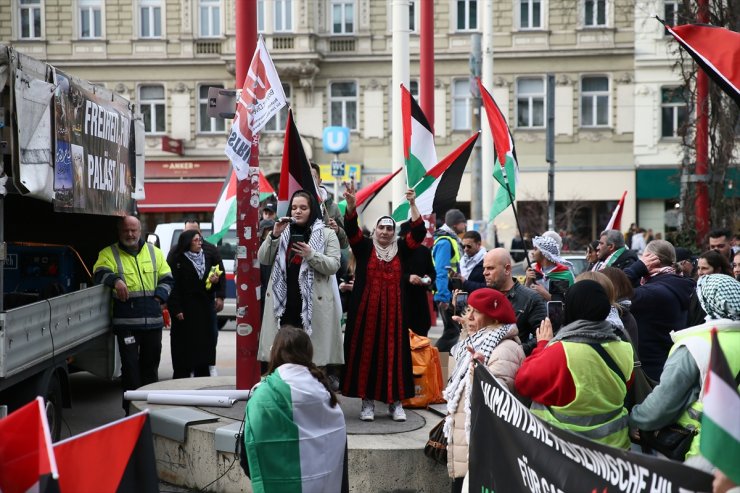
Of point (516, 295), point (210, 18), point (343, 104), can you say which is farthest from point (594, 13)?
point (516, 295)

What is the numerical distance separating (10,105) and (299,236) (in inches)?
84.8

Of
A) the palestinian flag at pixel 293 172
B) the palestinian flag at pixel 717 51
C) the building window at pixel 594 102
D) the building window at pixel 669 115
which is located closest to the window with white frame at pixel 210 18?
the building window at pixel 594 102

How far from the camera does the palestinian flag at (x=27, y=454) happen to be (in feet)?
9.77

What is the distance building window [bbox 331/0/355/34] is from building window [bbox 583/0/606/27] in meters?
8.39

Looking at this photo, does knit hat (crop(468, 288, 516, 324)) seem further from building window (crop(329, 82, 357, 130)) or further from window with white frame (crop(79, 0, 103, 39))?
window with white frame (crop(79, 0, 103, 39))

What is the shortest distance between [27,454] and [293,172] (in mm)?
4551

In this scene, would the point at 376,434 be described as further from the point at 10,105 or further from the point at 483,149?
the point at 483,149

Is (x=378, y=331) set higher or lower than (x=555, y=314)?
lower

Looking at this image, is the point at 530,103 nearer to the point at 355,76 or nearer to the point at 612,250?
the point at 355,76

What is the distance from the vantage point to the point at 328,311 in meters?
7.08

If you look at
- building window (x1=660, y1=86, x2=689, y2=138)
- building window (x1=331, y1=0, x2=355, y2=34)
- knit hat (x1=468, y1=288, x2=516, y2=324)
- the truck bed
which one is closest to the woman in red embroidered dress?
knit hat (x1=468, y1=288, x2=516, y2=324)

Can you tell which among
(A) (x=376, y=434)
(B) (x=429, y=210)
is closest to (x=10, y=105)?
(A) (x=376, y=434)

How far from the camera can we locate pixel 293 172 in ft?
24.6

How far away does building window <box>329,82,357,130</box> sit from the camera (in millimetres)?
34562
